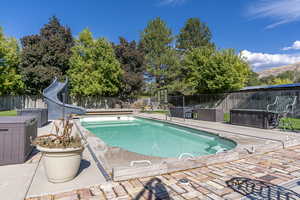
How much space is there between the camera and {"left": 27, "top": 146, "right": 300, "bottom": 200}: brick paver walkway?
6.35 ft

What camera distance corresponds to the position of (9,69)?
15938mm

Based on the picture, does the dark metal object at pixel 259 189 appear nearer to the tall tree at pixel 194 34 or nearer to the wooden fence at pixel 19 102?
the wooden fence at pixel 19 102

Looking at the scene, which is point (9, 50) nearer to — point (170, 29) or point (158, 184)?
Answer: point (170, 29)

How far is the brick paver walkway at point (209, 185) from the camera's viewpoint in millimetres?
1935

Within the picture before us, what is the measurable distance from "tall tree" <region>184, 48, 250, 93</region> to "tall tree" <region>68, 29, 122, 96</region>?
302 inches

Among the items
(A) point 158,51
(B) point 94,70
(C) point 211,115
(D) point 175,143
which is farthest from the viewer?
(A) point 158,51

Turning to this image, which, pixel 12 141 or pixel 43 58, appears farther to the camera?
pixel 43 58

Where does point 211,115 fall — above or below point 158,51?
below

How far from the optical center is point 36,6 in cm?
1370

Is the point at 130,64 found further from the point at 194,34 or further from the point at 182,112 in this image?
the point at 182,112

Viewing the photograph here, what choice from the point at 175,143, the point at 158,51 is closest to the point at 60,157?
the point at 175,143

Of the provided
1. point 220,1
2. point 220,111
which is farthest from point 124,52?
point 220,111

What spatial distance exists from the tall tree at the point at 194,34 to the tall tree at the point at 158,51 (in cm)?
200

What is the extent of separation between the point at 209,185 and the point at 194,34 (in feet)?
76.9
